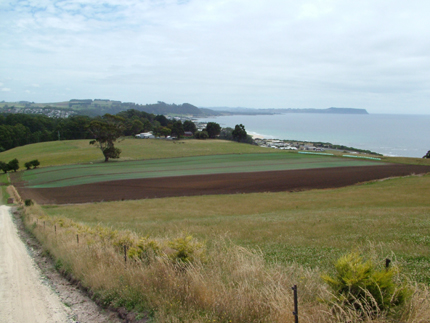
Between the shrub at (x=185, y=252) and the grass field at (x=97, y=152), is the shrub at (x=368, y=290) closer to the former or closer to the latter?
the shrub at (x=185, y=252)

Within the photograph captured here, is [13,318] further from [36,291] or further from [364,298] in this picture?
[364,298]

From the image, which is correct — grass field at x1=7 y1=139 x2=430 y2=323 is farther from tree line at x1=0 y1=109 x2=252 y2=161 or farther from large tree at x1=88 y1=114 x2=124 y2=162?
tree line at x1=0 y1=109 x2=252 y2=161

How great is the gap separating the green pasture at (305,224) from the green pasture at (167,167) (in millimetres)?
20163

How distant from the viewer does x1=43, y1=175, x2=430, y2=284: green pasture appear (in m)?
10.2

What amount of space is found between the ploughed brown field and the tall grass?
98.8 ft

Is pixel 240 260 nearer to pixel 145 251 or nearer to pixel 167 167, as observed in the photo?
pixel 145 251

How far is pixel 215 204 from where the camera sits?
31.1 m

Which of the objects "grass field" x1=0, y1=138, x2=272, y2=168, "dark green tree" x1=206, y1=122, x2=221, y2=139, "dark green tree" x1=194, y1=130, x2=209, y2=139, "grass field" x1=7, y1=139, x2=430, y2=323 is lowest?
"grass field" x1=0, y1=138, x2=272, y2=168

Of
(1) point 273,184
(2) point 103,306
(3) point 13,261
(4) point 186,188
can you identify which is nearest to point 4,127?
(4) point 186,188

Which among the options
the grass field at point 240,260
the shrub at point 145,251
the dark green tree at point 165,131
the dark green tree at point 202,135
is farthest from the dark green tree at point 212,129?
the shrub at point 145,251

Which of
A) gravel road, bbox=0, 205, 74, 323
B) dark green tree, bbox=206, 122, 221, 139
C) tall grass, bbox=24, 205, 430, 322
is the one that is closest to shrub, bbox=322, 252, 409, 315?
tall grass, bbox=24, 205, 430, 322

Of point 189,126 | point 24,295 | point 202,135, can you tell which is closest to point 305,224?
point 24,295

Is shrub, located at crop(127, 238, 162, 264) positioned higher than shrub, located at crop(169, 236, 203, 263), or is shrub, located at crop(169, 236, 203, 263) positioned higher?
shrub, located at crop(169, 236, 203, 263)

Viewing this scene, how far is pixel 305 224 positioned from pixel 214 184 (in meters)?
28.8
